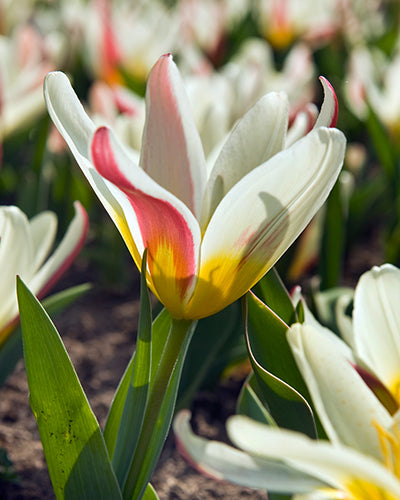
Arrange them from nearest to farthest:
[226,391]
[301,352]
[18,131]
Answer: [301,352], [226,391], [18,131]

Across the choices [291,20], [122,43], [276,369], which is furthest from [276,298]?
[291,20]

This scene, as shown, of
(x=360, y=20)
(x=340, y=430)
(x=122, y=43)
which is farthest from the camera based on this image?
(x=360, y=20)

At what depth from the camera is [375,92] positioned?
1.55m

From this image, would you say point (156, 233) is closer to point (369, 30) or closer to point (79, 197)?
point (79, 197)

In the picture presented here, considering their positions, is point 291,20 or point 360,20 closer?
point 291,20

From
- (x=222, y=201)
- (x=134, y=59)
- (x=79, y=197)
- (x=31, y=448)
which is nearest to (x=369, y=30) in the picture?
(x=134, y=59)

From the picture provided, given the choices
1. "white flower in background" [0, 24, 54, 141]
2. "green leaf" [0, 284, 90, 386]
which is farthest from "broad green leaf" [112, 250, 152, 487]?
"white flower in background" [0, 24, 54, 141]

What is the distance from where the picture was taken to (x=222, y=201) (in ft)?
1.86

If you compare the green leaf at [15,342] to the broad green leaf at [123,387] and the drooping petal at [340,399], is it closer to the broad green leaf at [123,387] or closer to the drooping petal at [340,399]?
the broad green leaf at [123,387]

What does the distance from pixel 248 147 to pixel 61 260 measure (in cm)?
27

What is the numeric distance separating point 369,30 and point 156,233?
2.62m

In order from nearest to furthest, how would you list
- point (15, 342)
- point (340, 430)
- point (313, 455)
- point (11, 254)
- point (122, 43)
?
point (313, 455) → point (340, 430) → point (11, 254) → point (15, 342) → point (122, 43)

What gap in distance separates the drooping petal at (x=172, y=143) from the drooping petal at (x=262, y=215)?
0.06 m

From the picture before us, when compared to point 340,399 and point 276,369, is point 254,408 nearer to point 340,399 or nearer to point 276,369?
point 276,369
